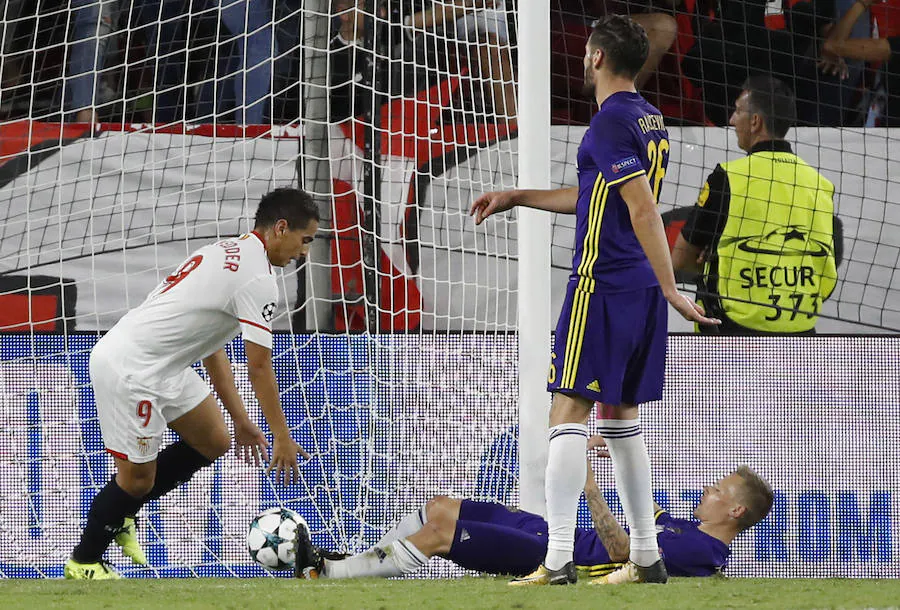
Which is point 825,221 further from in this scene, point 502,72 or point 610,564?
point 610,564

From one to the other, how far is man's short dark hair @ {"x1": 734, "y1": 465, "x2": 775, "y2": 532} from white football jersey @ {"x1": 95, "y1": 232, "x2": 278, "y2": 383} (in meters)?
1.92

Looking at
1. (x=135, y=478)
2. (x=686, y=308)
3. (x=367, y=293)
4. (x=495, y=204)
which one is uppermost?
(x=495, y=204)

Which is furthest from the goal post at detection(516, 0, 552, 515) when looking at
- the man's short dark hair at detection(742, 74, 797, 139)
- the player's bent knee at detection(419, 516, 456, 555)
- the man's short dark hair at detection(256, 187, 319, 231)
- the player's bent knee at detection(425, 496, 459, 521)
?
the man's short dark hair at detection(742, 74, 797, 139)

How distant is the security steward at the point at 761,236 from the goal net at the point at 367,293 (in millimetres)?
277

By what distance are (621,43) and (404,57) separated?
7.63 ft

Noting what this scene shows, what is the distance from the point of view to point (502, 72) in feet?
19.6

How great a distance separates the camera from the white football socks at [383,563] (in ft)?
15.0

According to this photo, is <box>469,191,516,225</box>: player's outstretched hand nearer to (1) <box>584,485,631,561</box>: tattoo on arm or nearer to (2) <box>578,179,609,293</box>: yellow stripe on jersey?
(2) <box>578,179,609,293</box>: yellow stripe on jersey

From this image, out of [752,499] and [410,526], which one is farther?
[752,499]

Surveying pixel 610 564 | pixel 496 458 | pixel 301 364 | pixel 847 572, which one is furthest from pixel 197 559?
pixel 847 572

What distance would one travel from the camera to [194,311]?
4.68 meters

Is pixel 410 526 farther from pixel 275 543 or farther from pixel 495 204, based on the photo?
pixel 495 204

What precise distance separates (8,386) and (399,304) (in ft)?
5.58

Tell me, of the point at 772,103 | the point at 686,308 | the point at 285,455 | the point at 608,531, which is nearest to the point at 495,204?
the point at 686,308
